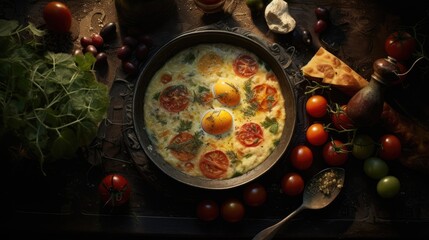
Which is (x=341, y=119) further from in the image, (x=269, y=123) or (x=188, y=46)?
(x=188, y=46)

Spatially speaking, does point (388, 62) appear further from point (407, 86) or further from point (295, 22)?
point (295, 22)

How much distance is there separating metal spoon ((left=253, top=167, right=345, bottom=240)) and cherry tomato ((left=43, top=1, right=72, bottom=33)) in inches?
→ 116

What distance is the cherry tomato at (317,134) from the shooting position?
4.69 m

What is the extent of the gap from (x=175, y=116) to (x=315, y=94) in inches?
56.7

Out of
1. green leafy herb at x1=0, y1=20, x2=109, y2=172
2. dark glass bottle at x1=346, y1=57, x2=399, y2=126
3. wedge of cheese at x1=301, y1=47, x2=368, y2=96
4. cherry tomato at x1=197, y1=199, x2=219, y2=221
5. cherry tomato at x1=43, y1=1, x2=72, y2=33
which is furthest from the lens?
cherry tomato at x1=43, y1=1, x2=72, y2=33

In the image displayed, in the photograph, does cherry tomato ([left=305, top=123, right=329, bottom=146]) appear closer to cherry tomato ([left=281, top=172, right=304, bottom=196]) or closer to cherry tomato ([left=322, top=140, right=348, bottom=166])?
cherry tomato ([left=322, top=140, right=348, bottom=166])

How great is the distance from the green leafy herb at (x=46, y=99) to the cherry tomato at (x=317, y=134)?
199 cm

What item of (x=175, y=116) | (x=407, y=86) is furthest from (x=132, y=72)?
(x=407, y=86)

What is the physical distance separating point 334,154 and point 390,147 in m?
0.54

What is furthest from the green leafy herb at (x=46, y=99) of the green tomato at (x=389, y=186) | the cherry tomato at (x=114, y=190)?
the green tomato at (x=389, y=186)

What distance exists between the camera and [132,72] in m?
4.86

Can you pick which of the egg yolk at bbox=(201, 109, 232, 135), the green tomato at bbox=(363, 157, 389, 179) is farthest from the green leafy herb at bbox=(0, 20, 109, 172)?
the green tomato at bbox=(363, 157, 389, 179)

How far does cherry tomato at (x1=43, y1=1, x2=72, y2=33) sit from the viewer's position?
15.9 ft

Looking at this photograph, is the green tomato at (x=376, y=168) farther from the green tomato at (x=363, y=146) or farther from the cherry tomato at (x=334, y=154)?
the cherry tomato at (x=334, y=154)
